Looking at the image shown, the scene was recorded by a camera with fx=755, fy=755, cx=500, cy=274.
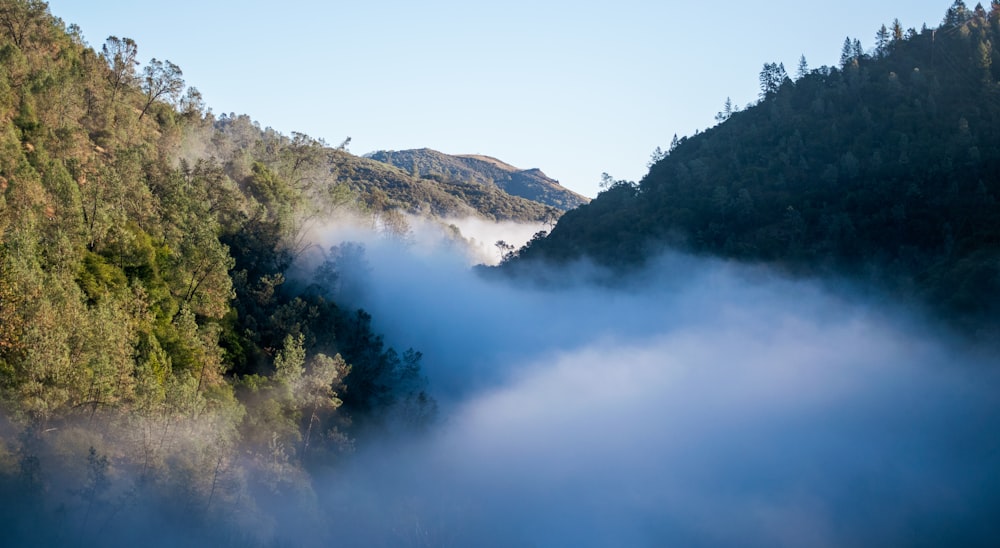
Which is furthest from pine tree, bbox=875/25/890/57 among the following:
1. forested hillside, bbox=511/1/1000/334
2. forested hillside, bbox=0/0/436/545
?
forested hillside, bbox=0/0/436/545

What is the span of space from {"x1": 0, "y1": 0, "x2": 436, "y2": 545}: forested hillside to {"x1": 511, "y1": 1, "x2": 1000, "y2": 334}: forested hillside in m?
54.7

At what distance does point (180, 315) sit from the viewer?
197 feet

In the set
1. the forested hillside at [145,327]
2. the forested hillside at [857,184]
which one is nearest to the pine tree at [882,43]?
the forested hillside at [857,184]

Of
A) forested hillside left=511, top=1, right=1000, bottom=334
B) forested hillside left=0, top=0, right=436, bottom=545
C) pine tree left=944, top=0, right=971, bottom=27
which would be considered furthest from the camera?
pine tree left=944, top=0, right=971, bottom=27

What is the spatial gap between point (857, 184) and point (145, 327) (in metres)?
92.6

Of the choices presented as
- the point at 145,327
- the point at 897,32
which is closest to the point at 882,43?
the point at 897,32

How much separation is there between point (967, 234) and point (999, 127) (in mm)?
23764

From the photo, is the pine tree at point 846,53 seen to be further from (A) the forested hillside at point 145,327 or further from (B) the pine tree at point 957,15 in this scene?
(A) the forested hillside at point 145,327

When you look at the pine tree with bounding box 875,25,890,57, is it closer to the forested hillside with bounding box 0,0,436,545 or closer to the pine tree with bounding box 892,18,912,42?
the pine tree with bounding box 892,18,912,42

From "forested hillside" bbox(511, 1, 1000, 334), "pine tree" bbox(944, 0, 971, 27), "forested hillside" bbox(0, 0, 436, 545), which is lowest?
"forested hillside" bbox(0, 0, 436, 545)

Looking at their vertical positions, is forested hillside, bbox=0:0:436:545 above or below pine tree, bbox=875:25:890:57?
below

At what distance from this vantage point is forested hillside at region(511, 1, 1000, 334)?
92938 millimetres

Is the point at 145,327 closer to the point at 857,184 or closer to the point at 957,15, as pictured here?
the point at 857,184

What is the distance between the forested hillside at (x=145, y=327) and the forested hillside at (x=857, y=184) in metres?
54.7
